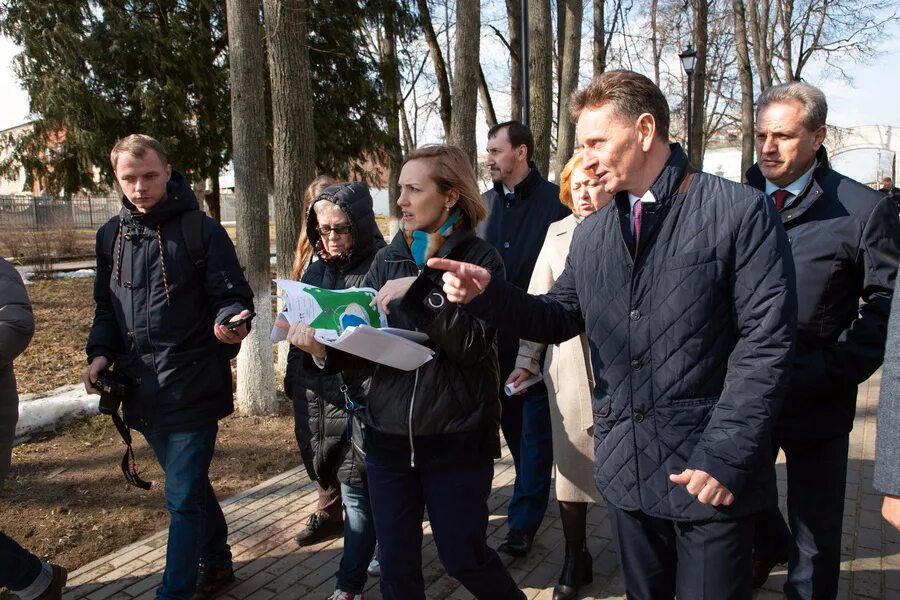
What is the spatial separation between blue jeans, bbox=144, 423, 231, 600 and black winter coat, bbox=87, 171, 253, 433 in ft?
0.24

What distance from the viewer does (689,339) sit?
6.21ft

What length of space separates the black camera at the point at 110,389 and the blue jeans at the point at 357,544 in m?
1.08

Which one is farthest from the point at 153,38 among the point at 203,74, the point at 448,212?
the point at 448,212

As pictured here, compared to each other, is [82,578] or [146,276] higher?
[146,276]

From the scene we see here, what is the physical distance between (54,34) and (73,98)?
46.8 inches

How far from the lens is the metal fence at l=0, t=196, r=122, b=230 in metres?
17.0

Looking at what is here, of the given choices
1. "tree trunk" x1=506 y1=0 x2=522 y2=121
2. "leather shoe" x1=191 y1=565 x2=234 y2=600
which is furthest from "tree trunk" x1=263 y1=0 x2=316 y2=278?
"tree trunk" x1=506 y1=0 x2=522 y2=121

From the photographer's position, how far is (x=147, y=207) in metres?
3.05

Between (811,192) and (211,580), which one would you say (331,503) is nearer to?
A: (211,580)

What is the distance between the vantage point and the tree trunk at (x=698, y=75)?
16.8m

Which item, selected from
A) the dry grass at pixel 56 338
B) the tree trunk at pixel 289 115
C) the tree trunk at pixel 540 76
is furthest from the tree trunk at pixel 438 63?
the tree trunk at pixel 289 115

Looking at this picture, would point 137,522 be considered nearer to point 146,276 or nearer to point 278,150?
point 146,276

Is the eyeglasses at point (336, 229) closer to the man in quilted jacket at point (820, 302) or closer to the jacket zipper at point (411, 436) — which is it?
the jacket zipper at point (411, 436)

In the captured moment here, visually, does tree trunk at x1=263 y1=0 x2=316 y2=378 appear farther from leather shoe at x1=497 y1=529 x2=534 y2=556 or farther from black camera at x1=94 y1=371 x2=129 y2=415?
leather shoe at x1=497 y1=529 x2=534 y2=556
